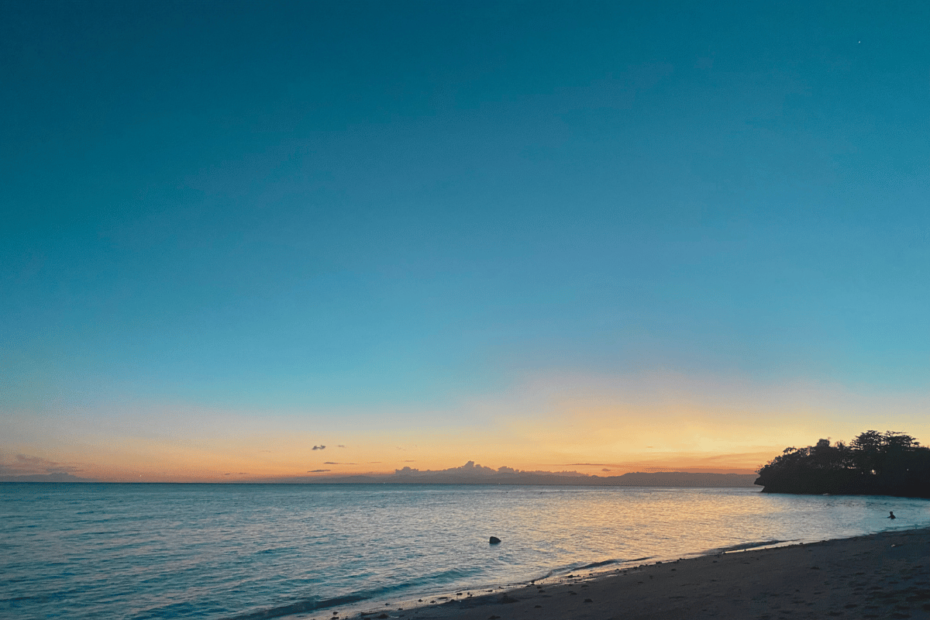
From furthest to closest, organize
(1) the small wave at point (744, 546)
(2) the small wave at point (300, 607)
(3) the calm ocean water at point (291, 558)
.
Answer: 1. (1) the small wave at point (744, 546)
2. (3) the calm ocean water at point (291, 558)
3. (2) the small wave at point (300, 607)

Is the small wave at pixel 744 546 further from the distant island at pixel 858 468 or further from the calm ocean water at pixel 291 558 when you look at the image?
the distant island at pixel 858 468

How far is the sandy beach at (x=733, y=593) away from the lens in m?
13.5

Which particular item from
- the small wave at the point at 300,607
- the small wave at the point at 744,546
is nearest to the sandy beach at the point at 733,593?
the small wave at the point at 300,607

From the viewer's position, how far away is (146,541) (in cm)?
4388

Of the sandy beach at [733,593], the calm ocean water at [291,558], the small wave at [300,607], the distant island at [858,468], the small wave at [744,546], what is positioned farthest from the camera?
the distant island at [858,468]

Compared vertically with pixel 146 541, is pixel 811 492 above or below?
below

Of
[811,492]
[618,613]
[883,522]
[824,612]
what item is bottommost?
[811,492]

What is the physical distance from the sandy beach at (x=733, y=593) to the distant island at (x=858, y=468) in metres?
129

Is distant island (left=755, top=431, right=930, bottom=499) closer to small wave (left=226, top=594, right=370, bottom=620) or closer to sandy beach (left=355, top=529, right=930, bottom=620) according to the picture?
sandy beach (left=355, top=529, right=930, bottom=620)

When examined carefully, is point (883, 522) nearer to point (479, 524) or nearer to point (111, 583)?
point (479, 524)

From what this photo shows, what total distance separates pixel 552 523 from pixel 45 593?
1991 inches

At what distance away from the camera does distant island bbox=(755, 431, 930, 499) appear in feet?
391

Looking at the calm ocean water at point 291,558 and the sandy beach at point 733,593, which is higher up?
the sandy beach at point 733,593

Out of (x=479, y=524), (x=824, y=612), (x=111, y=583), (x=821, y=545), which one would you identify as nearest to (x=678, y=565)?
(x=821, y=545)
